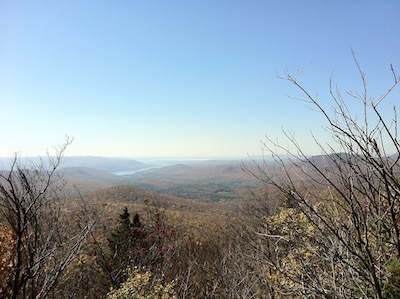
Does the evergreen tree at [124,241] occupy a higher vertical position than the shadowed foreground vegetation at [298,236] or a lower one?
lower

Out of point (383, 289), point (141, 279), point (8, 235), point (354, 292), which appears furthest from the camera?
point (8, 235)

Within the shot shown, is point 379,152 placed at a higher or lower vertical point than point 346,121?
lower

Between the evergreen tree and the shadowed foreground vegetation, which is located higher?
the shadowed foreground vegetation

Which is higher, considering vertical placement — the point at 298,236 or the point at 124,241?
the point at 298,236

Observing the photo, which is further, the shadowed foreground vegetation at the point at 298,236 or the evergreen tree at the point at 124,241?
the evergreen tree at the point at 124,241

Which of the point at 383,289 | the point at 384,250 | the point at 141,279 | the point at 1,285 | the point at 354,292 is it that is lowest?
the point at 1,285

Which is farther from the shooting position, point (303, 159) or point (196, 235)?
point (196, 235)

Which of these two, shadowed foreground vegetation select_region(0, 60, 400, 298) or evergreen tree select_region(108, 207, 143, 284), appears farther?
evergreen tree select_region(108, 207, 143, 284)

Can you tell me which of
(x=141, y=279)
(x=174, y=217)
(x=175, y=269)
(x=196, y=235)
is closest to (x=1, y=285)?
(x=141, y=279)

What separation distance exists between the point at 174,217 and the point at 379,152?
3210 cm

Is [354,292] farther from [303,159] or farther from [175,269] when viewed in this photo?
[175,269]

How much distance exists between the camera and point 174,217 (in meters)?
32.4

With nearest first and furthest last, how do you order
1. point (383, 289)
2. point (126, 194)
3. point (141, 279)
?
point (383, 289) → point (141, 279) → point (126, 194)

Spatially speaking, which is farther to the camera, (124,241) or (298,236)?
(124,241)
